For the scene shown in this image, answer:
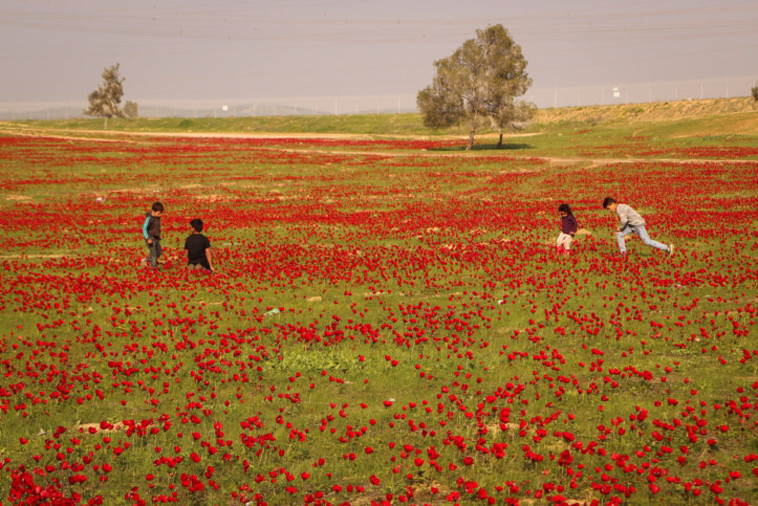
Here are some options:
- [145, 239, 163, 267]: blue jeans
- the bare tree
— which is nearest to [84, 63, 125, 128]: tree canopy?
the bare tree

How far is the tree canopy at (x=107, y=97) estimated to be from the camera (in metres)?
168

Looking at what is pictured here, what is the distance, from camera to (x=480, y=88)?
75.9 m

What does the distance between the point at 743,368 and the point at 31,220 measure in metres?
27.7

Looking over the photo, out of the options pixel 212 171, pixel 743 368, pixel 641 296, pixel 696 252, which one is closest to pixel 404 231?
pixel 696 252

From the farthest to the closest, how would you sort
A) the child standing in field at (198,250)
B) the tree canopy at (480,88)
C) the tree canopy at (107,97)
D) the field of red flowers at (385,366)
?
the tree canopy at (107,97) < the tree canopy at (480,88) < the child standing in field at (198,250) < the field of red flowers at (385,366)

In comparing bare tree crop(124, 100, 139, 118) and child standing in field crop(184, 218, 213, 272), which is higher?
bare tree crop(124, 100, 139, 118)

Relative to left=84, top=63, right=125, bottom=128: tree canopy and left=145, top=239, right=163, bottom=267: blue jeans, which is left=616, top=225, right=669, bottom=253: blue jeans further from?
left=84, top=63, right=125, bottom=128: tree canopy

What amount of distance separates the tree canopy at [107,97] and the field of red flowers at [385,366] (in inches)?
6237

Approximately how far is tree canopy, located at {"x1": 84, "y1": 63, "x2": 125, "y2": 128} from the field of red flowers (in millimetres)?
158418

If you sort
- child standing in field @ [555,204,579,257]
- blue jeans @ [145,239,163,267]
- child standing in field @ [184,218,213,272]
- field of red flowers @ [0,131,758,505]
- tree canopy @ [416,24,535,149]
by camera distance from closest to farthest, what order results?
field of red flowers @ [0,131,758,505], child standing in field @ [184,218,213,272], blue jeans @ [145,239,163,267], child standing in field @ [555,204,579,257], tree canopy @ [416,24,535,149]

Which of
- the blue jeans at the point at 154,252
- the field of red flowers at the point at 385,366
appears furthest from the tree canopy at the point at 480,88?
the blue jeans at the point at 154,252

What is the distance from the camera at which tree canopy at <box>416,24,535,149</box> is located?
75.4 metres

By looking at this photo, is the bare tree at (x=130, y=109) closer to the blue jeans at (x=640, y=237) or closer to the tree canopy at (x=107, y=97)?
the tree canopy at (x=107, y=97)

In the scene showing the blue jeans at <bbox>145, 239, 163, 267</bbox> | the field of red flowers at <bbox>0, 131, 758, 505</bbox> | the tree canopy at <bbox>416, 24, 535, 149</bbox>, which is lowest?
the field of red flowers at <bbox>0, 131, 758, 505</bbox>
